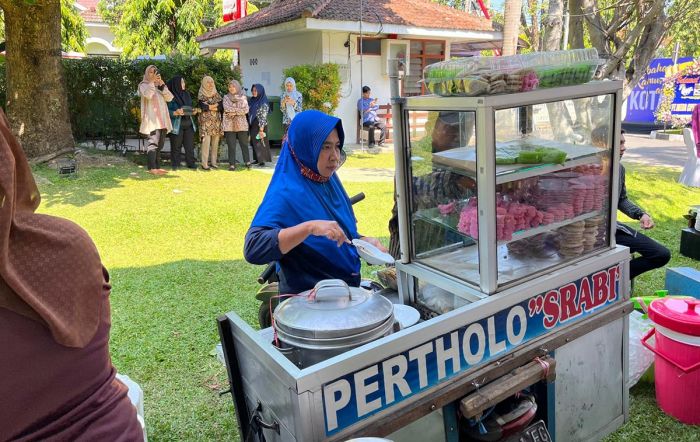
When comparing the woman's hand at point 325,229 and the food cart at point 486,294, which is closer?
the food cart at point 486,294

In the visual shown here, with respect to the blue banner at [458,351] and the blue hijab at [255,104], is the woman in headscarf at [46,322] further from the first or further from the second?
the blue hijab at [255,104]

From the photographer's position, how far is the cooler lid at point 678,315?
8.85ft

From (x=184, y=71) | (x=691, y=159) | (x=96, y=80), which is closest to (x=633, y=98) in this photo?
(x=691, y=159)

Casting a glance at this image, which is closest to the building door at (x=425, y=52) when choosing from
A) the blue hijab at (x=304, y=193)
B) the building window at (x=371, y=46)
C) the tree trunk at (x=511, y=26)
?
the building window at (x=371, y=46)

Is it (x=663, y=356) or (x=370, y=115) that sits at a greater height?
(x=370, y=115)

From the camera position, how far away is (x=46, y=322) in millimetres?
1198

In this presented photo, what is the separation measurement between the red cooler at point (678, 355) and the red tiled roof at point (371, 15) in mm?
11724

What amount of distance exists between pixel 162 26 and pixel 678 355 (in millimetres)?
24067

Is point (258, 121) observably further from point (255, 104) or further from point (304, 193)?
point (304, 193)

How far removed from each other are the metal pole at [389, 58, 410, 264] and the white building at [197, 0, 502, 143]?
11.4 meters

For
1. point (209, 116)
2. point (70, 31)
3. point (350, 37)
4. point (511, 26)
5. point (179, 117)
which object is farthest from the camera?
point (70, 31)

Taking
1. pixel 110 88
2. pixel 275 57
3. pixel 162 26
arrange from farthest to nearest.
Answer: pixel 162 26, pixel 275 57, pixel 110 88

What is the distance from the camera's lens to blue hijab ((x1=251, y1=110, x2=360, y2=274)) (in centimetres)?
238

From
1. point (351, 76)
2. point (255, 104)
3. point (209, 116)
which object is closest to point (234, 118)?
point (209, 116)
